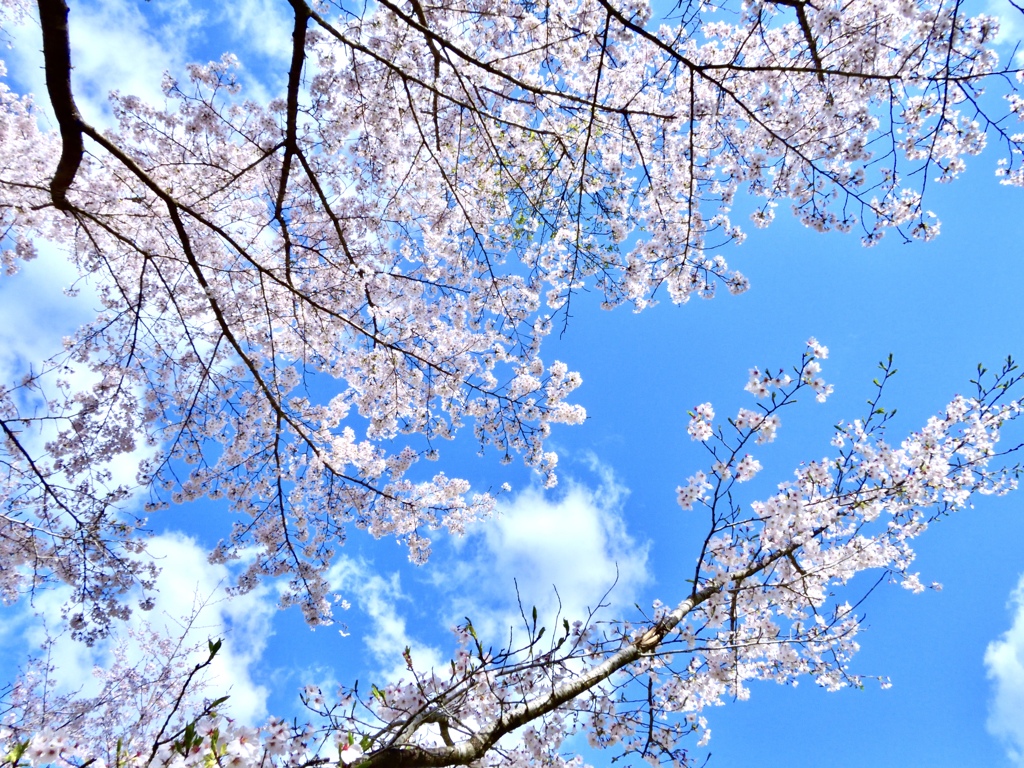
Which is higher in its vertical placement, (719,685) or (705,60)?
(705,60)

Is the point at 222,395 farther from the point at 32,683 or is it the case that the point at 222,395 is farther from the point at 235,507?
the point at 32,683

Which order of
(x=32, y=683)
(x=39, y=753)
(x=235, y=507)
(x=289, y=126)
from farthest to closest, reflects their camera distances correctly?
1. (x=32, y=683)
2. (x=235, y=507)
3. (x=289, y=126)
4. (x=39, y=753)

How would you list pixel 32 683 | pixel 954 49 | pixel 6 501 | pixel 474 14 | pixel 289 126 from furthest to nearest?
pixel 32 683
pixel 6 501
pixel 474 14
pixel 289 126
pixel 954 49

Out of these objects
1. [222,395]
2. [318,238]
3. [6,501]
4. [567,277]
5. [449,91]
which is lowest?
[6,501]

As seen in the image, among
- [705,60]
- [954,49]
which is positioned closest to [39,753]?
[954,49]

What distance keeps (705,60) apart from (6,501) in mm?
9194

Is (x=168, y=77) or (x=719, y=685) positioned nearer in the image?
(x=719, y=685)

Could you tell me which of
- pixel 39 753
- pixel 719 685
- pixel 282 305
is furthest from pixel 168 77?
pixel 719 685

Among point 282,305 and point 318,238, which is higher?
point 318,238

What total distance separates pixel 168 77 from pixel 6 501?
15.6ft

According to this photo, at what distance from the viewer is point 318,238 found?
5906mm

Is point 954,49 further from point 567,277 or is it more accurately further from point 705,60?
point 567,277

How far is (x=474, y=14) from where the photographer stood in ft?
15.6

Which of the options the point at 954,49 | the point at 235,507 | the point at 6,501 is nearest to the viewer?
the point at 954,49
